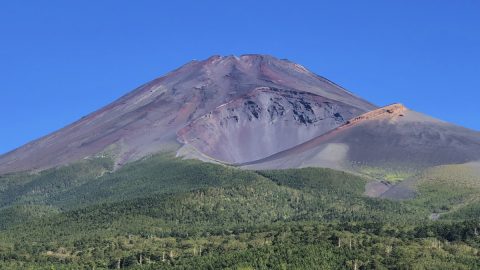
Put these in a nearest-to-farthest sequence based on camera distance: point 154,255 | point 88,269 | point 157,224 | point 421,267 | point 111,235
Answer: point 421,267
point 88,269
point 154,255
point 111,235
point 157,224

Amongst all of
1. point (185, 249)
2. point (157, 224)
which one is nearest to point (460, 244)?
point (185, 249)

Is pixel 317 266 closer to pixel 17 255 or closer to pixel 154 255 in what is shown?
pixel 154 255

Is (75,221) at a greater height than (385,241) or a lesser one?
greater

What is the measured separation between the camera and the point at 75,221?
586ft

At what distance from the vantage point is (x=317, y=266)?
4604 inches

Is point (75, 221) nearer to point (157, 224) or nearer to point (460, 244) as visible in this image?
point (157, 224)

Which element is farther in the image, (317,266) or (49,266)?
(49,266)

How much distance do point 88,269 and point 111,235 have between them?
31.0 m

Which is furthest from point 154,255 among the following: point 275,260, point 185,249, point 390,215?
point 390,215

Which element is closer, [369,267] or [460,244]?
[369,267]

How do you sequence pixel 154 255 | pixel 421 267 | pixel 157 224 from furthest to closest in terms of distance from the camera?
pixel 157 224
pixel 154 255
pixel 421 267

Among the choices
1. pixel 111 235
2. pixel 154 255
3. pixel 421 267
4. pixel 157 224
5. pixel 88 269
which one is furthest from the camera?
pixel 157 224

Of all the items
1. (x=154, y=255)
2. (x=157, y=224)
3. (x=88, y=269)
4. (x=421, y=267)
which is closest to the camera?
(x=421, y=267)

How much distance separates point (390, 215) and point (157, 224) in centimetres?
3935
